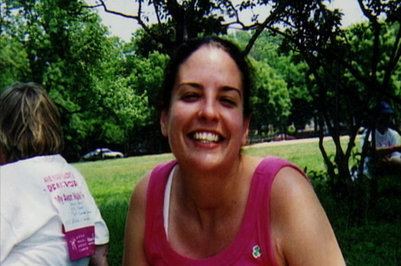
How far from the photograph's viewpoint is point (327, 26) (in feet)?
27.8

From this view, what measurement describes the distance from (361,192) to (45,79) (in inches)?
1147

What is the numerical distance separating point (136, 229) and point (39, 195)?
2.36ft

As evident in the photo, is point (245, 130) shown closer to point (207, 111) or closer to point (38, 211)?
point (207, 111)

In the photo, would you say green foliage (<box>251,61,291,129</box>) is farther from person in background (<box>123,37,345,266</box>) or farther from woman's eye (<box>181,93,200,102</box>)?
woman's eye (<box>181,93,200,102</box>)

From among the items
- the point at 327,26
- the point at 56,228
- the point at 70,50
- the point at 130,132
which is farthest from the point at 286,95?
the point at 56,228

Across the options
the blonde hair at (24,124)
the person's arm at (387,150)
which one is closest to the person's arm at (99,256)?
the blonde hair at (24,124)

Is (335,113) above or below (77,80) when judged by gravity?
below

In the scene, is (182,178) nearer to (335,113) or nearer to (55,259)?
(55,259)

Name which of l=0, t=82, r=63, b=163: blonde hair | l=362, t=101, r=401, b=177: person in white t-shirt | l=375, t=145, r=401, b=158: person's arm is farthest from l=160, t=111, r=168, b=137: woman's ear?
l=375, t=145, r=401, b=158: person's arm

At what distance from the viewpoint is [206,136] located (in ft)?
6.86

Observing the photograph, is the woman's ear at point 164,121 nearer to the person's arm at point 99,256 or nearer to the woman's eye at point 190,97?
the woman's eye at point 190,97

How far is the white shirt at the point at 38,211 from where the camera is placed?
Result: 2.86 metres

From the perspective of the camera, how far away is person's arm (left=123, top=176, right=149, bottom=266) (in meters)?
2.39

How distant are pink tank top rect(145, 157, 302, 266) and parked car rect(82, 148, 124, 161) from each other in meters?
53.3
